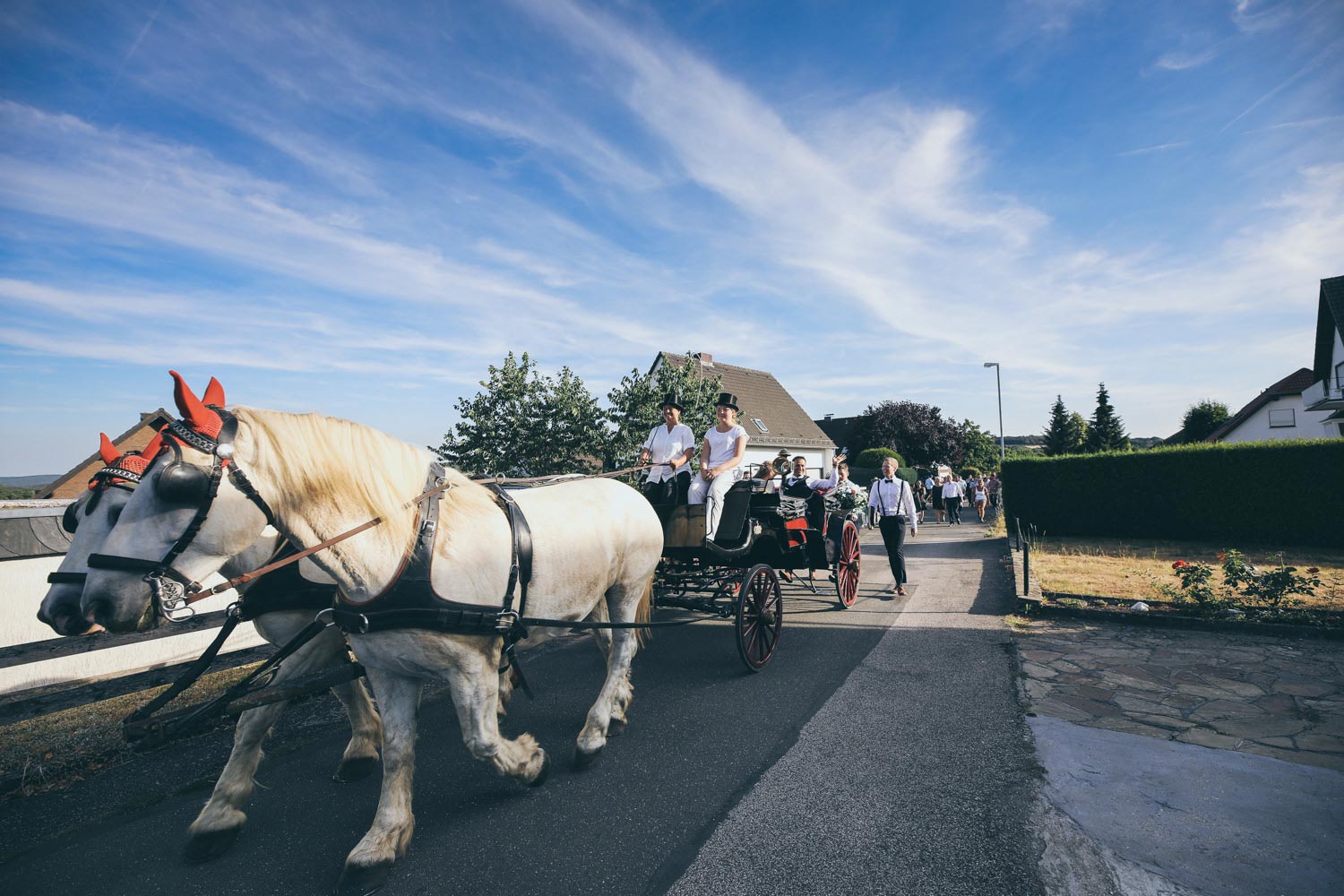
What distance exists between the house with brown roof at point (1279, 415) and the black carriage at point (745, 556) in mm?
40879

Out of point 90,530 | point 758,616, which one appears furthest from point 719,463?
point 90,530

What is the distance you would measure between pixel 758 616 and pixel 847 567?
2782 mm

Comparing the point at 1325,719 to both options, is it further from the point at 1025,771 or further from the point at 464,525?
the point at 464,525

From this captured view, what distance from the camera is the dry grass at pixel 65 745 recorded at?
3584mm

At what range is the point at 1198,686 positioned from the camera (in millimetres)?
4559

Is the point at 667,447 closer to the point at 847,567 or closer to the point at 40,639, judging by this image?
the point at 847,567

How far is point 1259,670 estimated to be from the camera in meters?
4.84

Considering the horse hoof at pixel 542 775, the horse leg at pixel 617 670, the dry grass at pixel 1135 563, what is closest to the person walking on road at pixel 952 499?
the dry grass at pixel 1135 563

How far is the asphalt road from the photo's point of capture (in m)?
2.61

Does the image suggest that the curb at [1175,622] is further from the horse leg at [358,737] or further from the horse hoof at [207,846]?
the horse hoof at [207,846]

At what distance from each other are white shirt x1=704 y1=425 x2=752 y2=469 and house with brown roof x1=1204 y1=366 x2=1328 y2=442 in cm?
4167

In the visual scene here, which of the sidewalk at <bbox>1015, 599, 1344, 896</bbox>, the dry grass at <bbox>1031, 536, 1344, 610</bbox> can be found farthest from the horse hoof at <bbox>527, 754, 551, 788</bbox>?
the dry grass at <bbox>1031, 536, 1344, 610</bbox>

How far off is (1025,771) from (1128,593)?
5.67 meters

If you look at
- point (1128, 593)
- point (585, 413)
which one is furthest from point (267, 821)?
point (585, 413)
